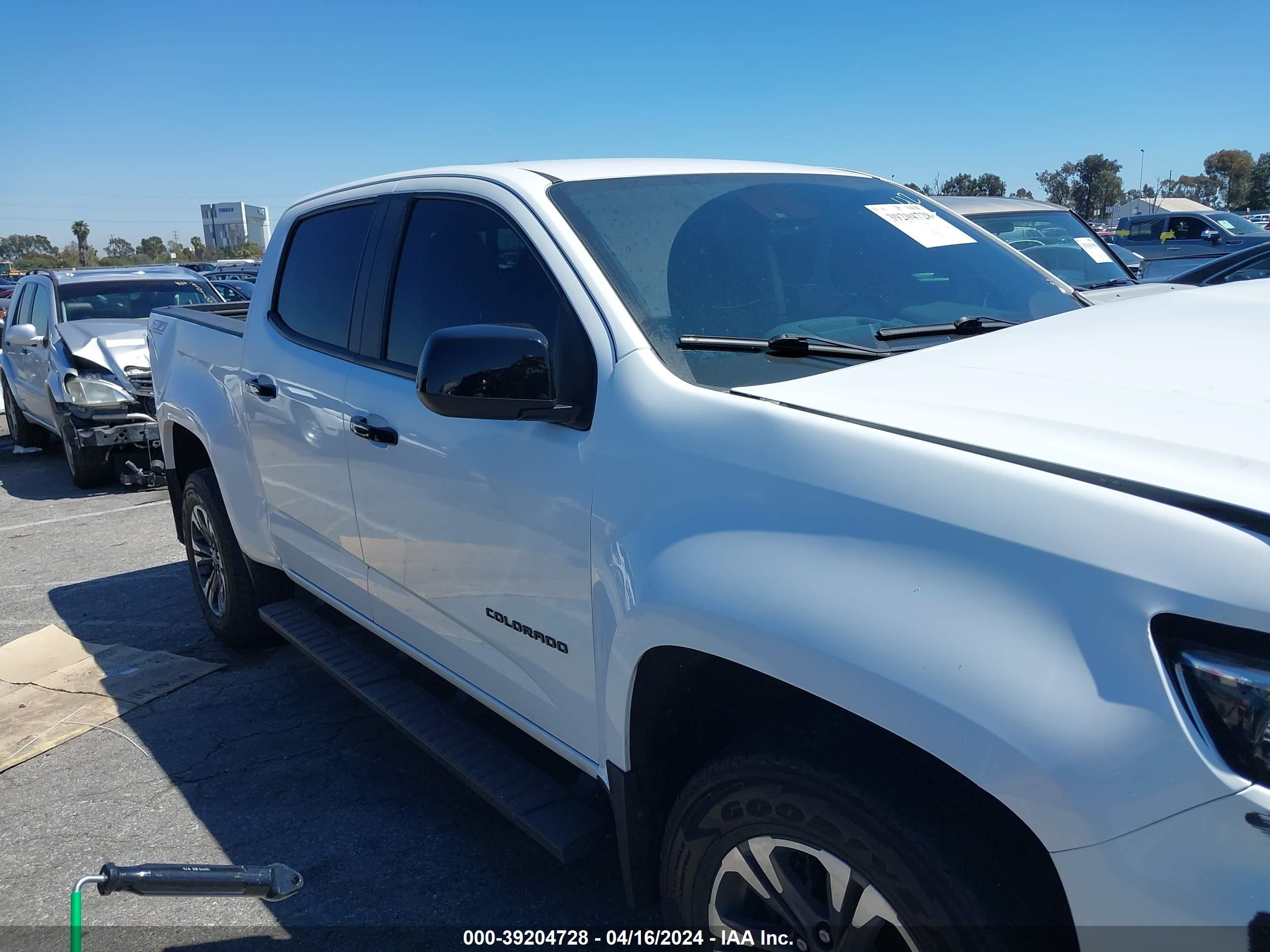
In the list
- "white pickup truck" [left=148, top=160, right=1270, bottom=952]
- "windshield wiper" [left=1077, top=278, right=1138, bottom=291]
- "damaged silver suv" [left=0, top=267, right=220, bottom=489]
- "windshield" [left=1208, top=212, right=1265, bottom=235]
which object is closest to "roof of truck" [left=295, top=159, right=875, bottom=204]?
"white pickup truck" [left=148, top=160, right=1270, bottom=952]

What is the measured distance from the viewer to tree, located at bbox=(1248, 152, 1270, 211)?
60531mm

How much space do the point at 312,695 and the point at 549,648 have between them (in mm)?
2301

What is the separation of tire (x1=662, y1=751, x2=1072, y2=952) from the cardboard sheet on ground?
307 cm

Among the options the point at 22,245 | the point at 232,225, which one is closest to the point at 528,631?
the point at 232,225

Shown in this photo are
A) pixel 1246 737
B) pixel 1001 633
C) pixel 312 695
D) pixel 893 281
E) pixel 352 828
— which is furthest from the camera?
pixel 312 695

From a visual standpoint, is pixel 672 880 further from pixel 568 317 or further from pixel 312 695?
pixel 312 695

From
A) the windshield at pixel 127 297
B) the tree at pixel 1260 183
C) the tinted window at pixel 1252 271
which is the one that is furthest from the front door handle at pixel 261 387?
the tree at pixel 1260 183

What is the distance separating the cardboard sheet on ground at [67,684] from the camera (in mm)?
4023

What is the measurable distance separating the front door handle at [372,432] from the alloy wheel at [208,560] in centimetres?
183

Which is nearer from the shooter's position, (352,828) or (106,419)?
(352,828)

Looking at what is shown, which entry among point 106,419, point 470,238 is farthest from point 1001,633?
point 106,419

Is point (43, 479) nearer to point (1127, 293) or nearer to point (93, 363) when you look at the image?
point (93, 363)

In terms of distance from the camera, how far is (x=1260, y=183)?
67.6 meters

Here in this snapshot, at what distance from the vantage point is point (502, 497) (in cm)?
235
